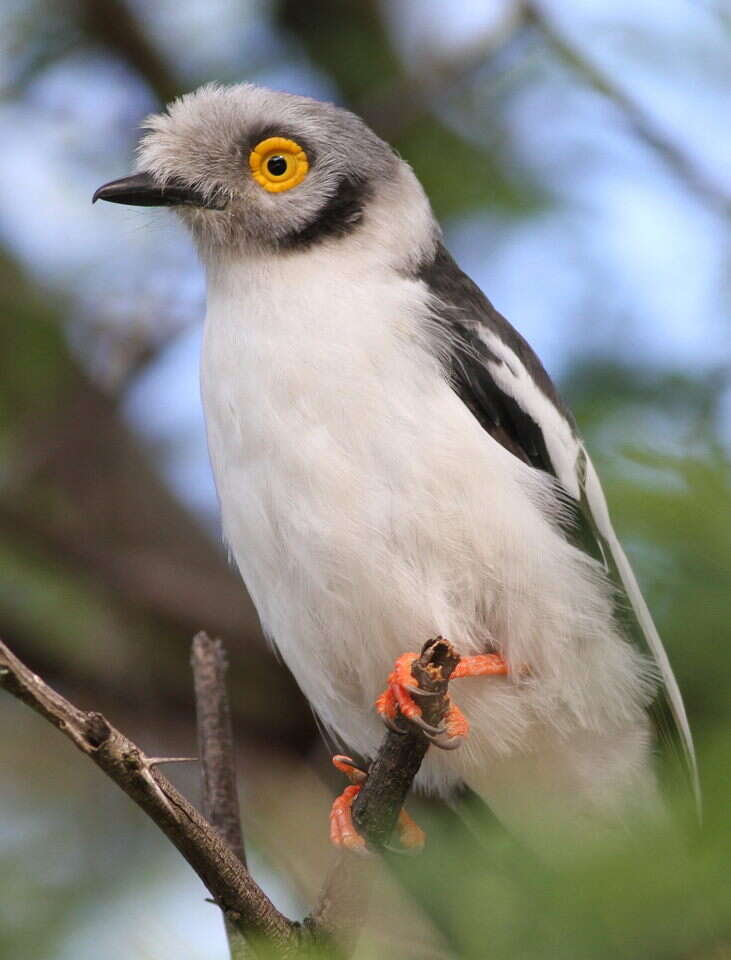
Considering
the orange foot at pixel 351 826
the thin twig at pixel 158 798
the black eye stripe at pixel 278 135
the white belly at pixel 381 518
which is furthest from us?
the black eye stripe at pixel 278 135

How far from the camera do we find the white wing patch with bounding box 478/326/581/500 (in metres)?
3.28

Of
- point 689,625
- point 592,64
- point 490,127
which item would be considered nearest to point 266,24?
point 490,127

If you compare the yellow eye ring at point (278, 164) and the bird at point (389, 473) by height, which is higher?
the yellow eye ring at point (278, 164)

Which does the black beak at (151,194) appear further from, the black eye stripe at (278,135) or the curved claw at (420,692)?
Answer: the curved claw at (420,692)

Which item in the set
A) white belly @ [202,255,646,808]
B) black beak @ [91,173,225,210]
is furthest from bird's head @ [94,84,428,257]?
white belly @ [202,255,646,808]

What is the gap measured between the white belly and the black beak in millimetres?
338

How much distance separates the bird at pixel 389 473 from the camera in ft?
9.72

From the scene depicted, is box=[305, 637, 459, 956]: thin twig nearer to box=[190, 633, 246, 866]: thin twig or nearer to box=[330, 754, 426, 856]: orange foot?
box=[330, 754, 426, 856]: orange foot

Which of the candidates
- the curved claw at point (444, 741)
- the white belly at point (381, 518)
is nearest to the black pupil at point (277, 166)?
the white belly at point (381, 518)

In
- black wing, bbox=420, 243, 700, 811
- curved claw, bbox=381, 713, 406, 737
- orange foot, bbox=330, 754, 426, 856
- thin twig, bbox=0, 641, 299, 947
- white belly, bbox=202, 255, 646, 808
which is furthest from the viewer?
black wing, bbox=420, 243, 700, 811

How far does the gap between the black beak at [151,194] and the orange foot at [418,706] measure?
1441 millimetres

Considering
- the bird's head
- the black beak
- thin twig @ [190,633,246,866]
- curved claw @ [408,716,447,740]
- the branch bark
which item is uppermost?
the bird's head

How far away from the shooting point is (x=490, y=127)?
475cm

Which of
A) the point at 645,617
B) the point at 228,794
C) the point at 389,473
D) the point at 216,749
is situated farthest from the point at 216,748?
the point at 645,617
